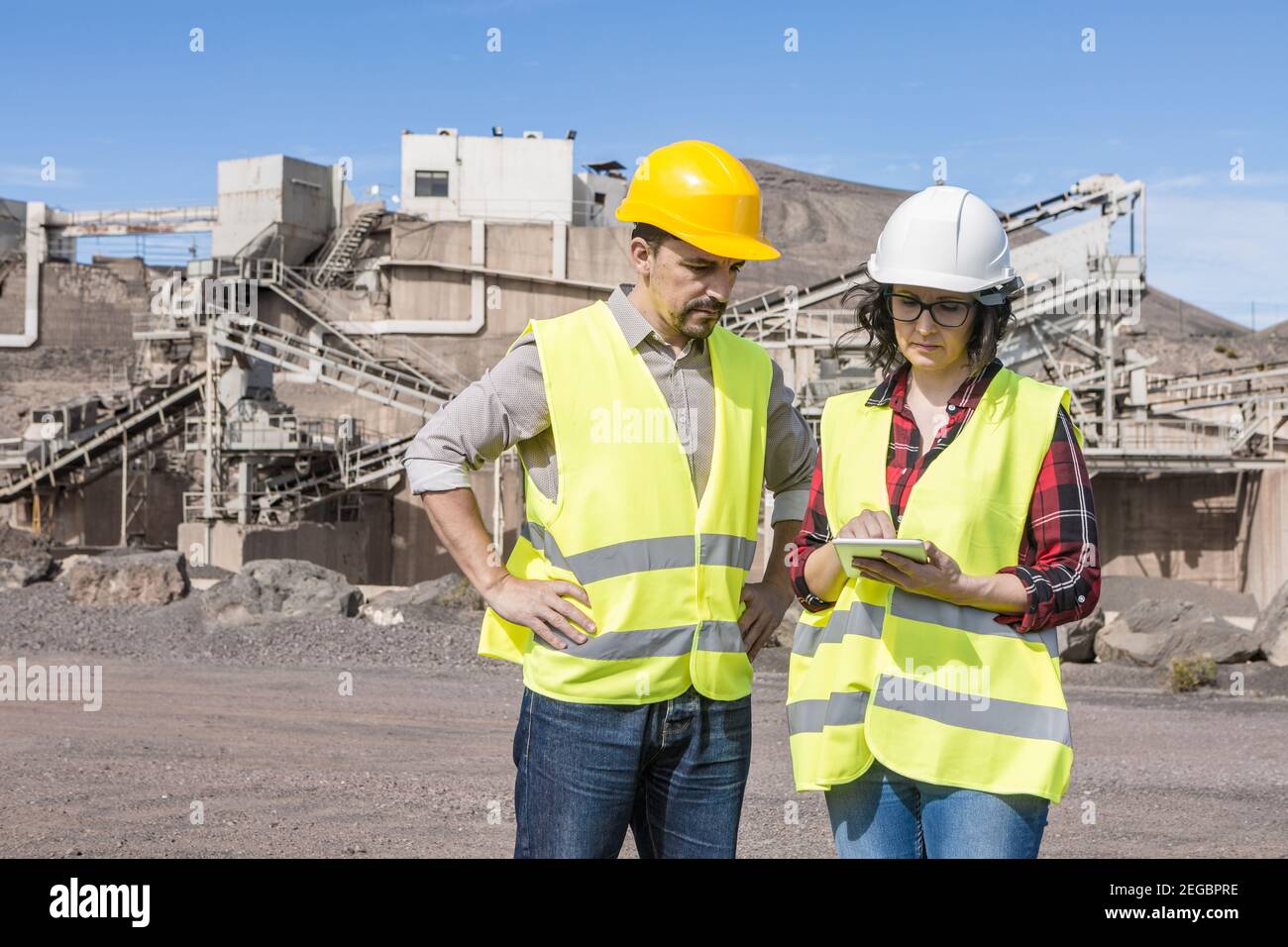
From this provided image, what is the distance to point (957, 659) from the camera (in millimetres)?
2846

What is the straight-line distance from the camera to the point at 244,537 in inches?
1268

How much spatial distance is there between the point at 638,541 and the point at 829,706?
1.86 ft

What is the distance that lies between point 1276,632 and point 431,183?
1380 inches

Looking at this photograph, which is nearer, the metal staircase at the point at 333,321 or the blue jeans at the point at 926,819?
the blue jeans at the point at 926,819

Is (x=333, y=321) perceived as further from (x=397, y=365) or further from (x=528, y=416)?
(x=528, y=416)

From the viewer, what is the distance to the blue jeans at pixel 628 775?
120 inches

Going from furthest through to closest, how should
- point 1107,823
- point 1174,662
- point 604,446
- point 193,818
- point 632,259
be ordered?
1. point 1174,662
2. point 1107,823
3. point 193,818
4. point 632,259
5. point 604,446

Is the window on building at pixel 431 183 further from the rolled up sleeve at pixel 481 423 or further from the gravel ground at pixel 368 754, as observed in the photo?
the rolled up sleeve at pixel 481 423

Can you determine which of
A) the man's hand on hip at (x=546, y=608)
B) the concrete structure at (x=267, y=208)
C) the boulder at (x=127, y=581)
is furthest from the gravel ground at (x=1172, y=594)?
the concrete structure at (x=267, y=208)

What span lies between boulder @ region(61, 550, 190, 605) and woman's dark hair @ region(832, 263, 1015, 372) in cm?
1593

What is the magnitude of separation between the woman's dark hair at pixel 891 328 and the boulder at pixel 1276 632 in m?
14.0

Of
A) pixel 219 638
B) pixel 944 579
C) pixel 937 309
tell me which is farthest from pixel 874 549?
pixel 219 638
